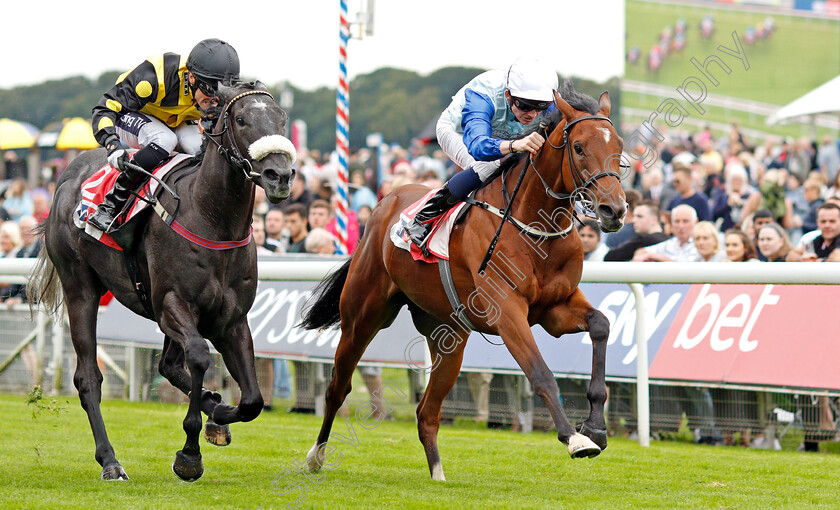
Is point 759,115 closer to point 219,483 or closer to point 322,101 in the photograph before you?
point 219,483

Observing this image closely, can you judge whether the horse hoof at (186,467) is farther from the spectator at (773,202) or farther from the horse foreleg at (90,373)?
the spectator at (773,202)

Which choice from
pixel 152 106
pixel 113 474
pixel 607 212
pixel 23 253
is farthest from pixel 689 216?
pixel 23 253

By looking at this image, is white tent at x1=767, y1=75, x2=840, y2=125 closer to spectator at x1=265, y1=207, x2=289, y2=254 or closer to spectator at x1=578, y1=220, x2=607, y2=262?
spectator at x1=578, y1=220, x2=607, y2=262

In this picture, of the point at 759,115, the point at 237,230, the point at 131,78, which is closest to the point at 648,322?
the point at 237,230

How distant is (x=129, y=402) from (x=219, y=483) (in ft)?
13.4

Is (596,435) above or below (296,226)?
above

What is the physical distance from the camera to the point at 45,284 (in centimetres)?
637

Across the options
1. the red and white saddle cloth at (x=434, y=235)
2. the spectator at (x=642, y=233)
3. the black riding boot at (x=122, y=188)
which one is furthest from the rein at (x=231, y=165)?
the spectator at (x=642, y=233)

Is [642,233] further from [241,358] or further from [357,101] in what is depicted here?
[357,101]

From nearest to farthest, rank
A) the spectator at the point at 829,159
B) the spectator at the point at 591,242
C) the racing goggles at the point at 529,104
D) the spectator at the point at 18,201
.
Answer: the racing goggles at the point at 529,104
the spectator at the point at 591,242
the spectator at the point at 829,159
the spectator at the point at 18,201

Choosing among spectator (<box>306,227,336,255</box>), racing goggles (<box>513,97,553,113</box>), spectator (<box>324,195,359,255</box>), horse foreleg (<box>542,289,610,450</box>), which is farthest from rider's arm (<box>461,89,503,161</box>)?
spectator (<box>306,227,336,255</box>)

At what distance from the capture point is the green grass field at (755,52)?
25.0 metres

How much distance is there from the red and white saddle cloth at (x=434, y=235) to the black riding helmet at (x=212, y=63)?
3.88 feet

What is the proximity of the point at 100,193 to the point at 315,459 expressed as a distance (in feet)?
6.24
